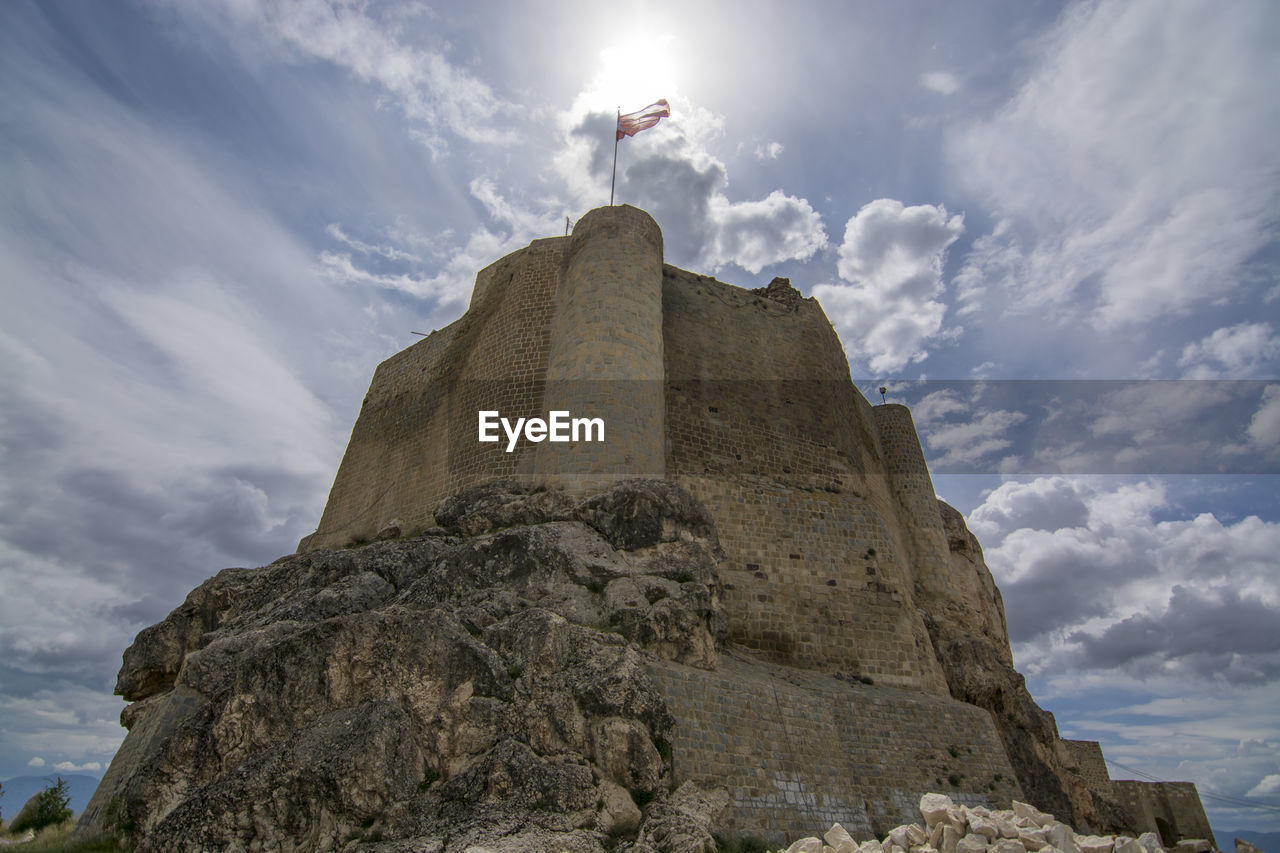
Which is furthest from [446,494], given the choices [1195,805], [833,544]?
[1195,805]

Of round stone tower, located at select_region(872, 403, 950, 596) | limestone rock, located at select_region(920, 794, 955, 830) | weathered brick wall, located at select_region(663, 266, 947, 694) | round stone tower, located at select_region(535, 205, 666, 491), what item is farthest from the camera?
round stone tower, located at select_region(872, 403, 950, 596)

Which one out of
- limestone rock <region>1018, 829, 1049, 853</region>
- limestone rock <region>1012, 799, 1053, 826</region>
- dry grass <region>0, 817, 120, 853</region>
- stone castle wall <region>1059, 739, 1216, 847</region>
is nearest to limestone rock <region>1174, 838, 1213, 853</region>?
limestone rock <region>1012, 799, 1053, 826</region>

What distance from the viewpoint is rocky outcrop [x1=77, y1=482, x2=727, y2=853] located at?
817 centimetres

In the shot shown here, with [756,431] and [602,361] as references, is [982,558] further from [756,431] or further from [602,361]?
[602,361]

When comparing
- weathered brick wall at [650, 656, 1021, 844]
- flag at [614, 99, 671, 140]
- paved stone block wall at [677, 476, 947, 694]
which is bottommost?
weathered brick wall at [650, 656, 1021, 844]

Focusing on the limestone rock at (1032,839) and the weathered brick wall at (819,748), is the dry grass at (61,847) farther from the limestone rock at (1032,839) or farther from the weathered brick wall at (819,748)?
the limestone rock at (1032,839)

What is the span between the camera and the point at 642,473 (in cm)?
1376

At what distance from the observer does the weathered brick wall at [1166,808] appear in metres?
24.2

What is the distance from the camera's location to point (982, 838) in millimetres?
7395

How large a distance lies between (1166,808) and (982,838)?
23106 mm

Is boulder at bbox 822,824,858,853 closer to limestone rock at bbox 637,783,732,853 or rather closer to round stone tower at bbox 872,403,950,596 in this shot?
limestone rock at bbox 637,783,732,853

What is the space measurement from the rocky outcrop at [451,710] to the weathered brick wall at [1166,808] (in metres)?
20.8

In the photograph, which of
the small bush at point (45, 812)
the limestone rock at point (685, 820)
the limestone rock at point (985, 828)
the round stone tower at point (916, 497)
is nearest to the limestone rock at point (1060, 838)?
Answer: the limestone rock at point (985, 828)

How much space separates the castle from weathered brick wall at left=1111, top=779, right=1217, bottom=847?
20.2ft
